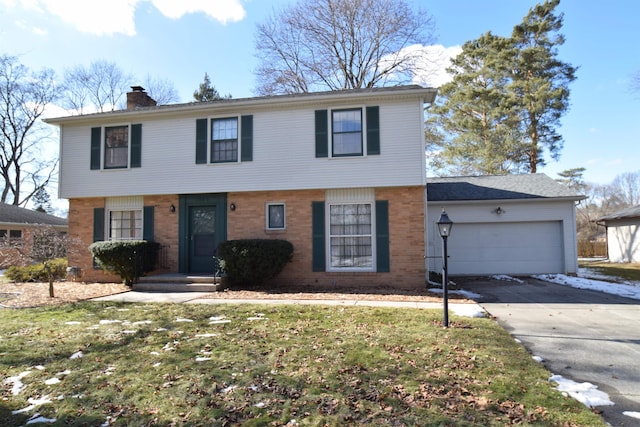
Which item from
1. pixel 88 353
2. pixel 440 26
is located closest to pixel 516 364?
pixel 88 353

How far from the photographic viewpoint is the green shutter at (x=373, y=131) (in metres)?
10.6

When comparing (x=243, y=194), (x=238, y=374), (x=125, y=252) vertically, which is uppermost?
(x=243, y=194)

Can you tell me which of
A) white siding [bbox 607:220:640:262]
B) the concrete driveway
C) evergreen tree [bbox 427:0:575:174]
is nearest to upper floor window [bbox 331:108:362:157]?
the concrete driveway

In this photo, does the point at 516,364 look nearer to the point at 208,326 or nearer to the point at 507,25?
the point at 208,326

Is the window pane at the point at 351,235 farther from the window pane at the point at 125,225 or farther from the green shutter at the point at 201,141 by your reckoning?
the window pane at the point at 125,225

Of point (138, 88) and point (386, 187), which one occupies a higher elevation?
point (138, 88)

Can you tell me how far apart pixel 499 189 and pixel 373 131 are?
660 cm

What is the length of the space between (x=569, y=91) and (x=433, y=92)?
52.9 feet

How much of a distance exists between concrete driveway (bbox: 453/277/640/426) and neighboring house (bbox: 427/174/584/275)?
319 centimetres

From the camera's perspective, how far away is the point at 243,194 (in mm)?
11422

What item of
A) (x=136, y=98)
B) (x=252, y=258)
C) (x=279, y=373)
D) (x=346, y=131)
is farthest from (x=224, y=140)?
(x=279, y=373)

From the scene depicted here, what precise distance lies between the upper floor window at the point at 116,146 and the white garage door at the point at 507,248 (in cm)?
1134

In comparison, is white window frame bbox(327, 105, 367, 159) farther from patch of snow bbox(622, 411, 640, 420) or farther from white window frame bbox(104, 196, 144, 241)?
patch of snow bbox(622, 411, 640, 420)

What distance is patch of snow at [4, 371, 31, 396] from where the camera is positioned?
3.94m
